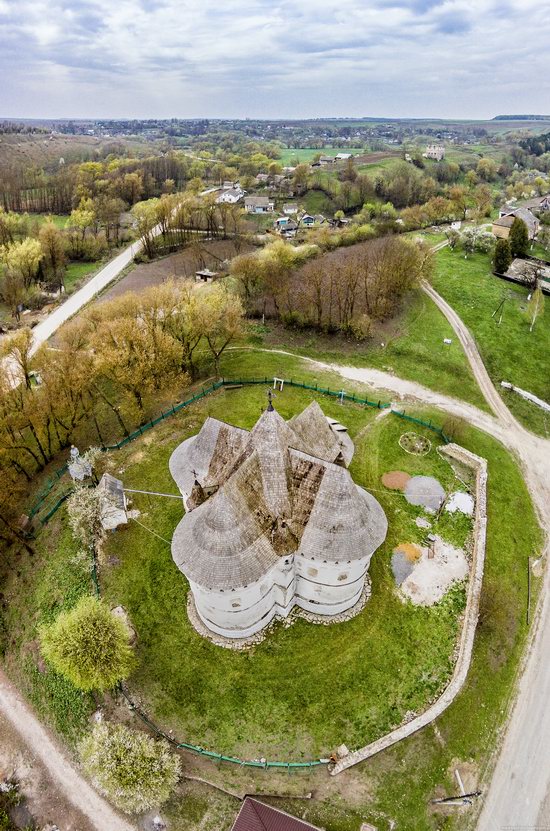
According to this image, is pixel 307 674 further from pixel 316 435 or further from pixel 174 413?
pixel 174 413

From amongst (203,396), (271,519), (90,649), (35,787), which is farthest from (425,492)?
(35,787)

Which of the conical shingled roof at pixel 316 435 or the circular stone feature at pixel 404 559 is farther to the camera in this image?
the circular stone feature at pixel 404 559

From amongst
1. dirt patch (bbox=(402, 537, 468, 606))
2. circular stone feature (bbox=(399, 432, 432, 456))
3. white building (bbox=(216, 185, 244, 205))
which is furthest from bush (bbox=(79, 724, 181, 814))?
white building (bbox=(216, 185, 244, 205))

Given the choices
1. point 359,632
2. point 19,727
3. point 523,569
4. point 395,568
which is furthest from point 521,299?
point 19,727

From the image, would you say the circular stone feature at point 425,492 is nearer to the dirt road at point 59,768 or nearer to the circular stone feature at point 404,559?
the circular stone feature at point 404,559

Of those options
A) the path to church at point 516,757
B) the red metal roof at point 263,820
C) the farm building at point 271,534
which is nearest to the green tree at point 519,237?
the path to church at point 516,757

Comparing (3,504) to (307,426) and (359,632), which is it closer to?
(307,426)
